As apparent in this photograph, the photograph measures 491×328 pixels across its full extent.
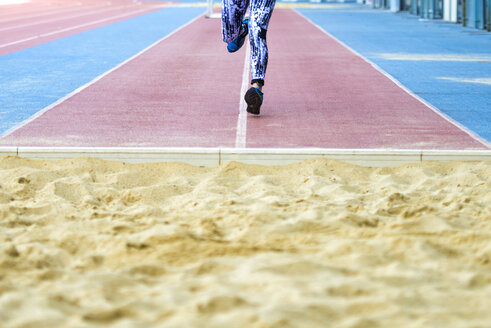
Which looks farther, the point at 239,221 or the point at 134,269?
the point at 239,221

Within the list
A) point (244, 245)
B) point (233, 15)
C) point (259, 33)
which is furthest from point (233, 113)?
point (244, 245)

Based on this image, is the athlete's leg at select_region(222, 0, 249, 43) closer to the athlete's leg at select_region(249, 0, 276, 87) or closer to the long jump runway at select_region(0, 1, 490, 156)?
the athlete's leg at select_region(249, 0, 276, 87)

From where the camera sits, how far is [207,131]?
24.1 ft

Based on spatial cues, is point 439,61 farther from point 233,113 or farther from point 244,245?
point 244,245

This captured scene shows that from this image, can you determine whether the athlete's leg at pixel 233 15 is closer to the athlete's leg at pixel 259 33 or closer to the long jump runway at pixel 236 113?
the athlete's leg at pixel 259 33

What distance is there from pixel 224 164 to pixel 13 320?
3031 mm

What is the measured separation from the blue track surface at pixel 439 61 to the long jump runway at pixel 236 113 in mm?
341

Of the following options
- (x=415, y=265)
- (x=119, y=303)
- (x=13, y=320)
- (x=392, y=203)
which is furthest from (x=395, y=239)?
(x=13, y=320)

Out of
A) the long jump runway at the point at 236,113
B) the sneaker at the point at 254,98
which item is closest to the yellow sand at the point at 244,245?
the long jump runway at the point at 236,113

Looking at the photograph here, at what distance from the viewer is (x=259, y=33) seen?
7.99m

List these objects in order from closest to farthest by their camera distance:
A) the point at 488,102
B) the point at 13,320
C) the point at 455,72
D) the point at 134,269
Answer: the point at 13,320
the point at 134,269
the point at 488,102
the point at 455,72

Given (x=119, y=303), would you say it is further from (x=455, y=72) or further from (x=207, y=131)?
(x=455, y=72)

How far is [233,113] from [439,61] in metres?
7.58

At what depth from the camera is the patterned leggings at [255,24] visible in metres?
7.88
